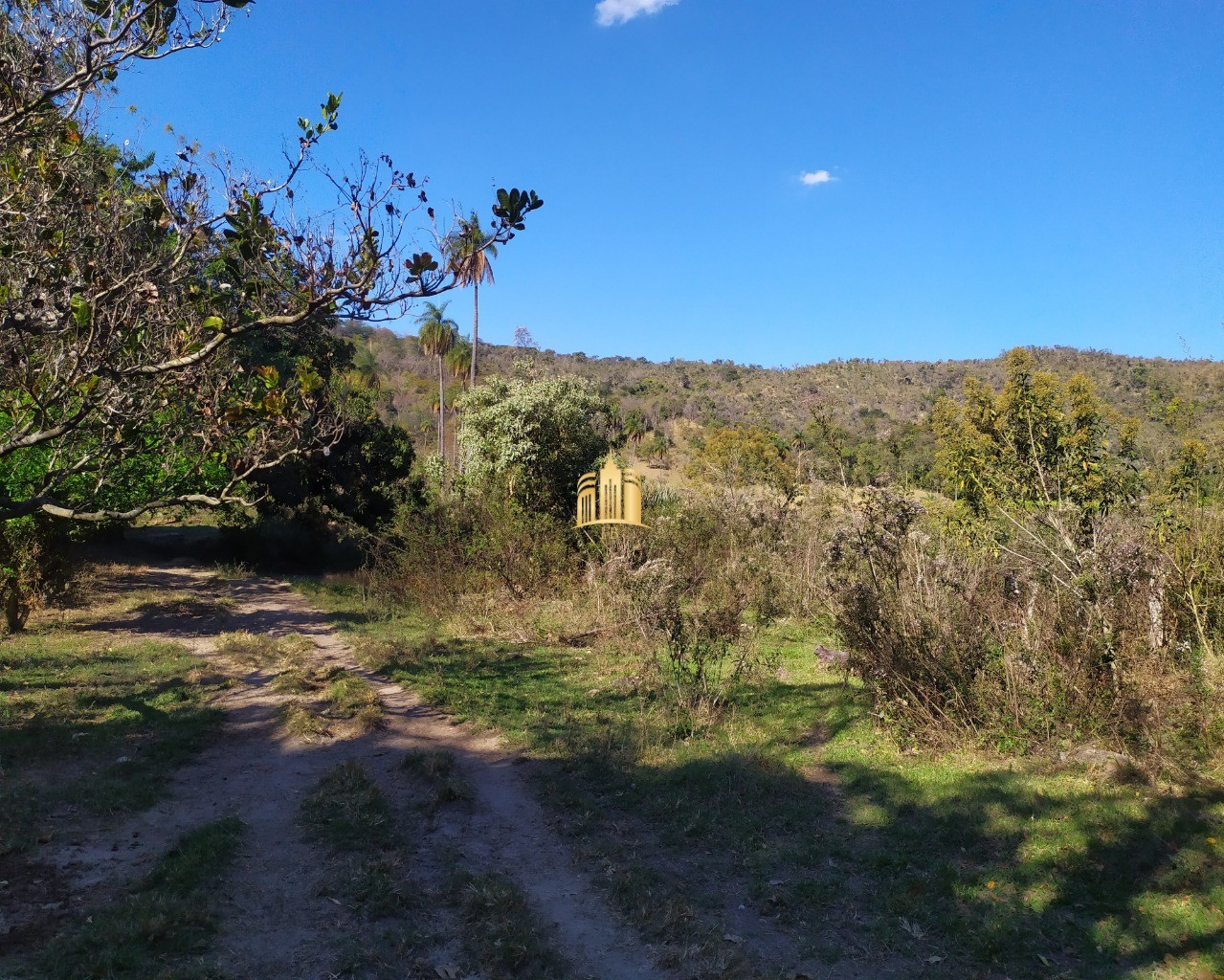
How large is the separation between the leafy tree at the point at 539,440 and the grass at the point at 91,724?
7109 mm

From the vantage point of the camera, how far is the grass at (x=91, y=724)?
5.54m

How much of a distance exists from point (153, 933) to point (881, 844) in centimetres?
402

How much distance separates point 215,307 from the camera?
614 centimetres

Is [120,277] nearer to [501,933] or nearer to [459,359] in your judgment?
[501,933]

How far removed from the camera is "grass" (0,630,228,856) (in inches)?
218

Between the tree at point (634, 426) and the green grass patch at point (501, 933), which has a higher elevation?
the tree at point (634, 426)

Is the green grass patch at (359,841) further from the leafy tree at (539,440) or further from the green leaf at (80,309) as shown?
the leafy tree at (539,440)

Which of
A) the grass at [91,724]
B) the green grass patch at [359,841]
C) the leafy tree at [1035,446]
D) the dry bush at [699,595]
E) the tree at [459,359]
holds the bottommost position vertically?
the green grass patch at [359,841]

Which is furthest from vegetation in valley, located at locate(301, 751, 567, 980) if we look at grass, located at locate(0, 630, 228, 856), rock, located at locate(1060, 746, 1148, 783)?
rock, located at locate(1060, 746, 1148, 783)

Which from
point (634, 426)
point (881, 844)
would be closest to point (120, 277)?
point (881, 844)

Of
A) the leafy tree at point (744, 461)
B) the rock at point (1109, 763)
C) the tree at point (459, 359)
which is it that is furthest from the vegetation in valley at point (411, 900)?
the tree at point (459, 359)

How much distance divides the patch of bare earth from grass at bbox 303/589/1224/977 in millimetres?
297

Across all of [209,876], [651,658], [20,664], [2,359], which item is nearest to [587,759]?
[651,658]

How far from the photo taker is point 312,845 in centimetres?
518
